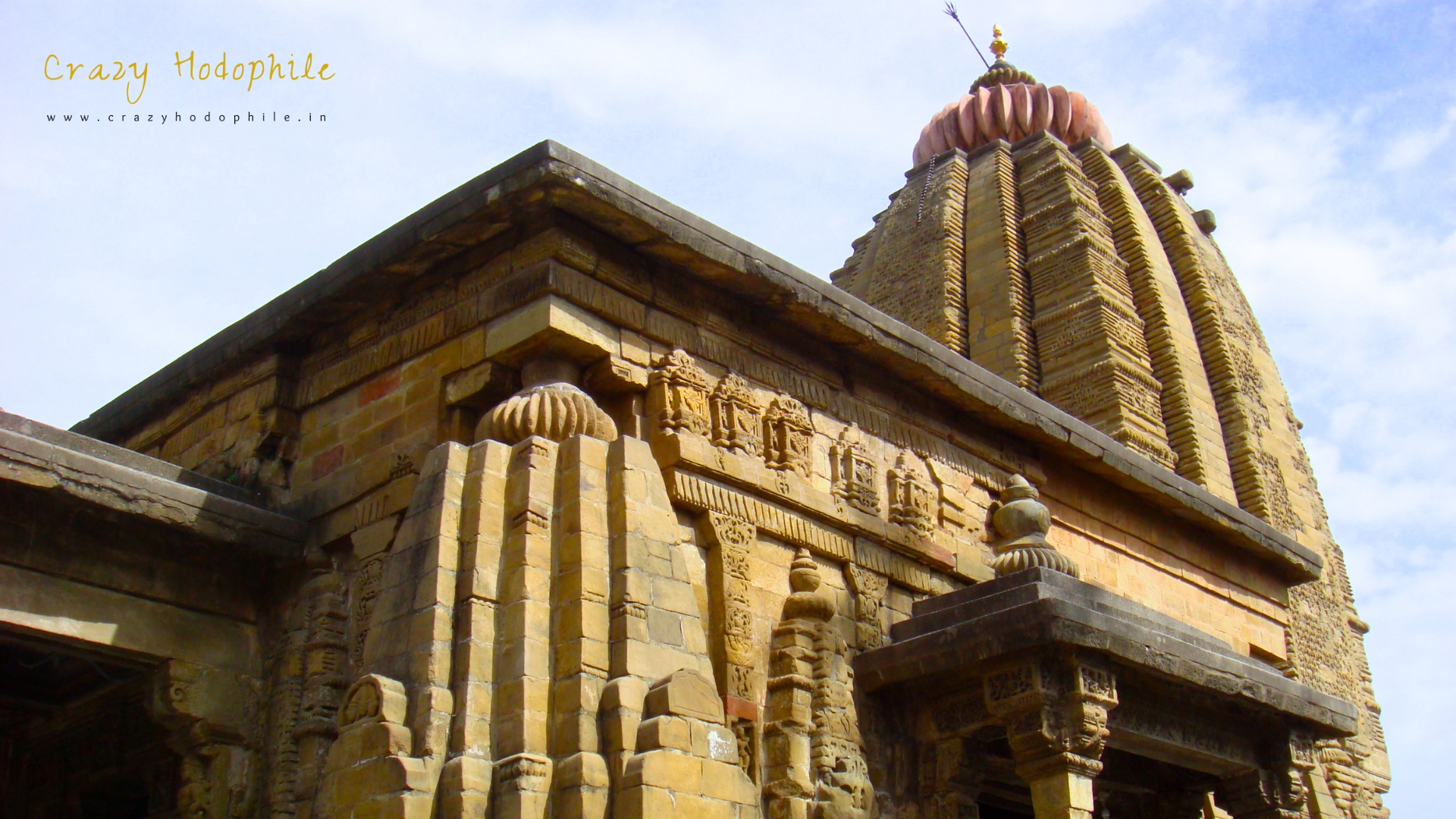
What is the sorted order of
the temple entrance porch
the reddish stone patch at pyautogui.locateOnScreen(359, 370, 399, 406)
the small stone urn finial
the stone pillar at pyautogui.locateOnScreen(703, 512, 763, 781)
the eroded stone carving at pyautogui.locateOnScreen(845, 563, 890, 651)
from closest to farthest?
1. the stone pillar at pyautogui.locateOnScreen(703, 512, 763, 781)
2. the temple entrance porch
3. the eroded stone carving at pyautogui.locateOnScreen(845, 563, 890, 651)
4. the reddish stone patch at pyautogui.locateOnScreen(359, 370, 399, 406)
5. the small stone urn finial

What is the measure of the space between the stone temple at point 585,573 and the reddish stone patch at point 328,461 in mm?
53

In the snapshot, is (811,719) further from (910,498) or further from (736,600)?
(910,498)

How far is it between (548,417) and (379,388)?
5.81 feet

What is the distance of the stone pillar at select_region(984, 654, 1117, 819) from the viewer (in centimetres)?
724

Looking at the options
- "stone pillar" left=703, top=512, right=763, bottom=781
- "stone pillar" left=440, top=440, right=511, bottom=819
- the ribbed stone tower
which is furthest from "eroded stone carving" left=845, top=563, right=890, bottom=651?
the ribbed stone tower

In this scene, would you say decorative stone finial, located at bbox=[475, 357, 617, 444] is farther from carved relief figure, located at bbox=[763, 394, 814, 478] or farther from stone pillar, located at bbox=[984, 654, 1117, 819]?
stone pillar, located at bbox=[984, 654, 1117, 819]

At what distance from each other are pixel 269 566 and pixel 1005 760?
14.7 feet

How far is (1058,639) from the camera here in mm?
7148

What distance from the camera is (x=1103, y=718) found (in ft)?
24.2

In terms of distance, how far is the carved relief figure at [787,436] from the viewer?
8.19m

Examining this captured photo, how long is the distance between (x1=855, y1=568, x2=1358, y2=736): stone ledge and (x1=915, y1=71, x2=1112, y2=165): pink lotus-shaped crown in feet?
45.6

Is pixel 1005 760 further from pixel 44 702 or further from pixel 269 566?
pixel 44 702

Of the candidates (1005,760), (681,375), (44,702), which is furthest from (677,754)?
(44,702)

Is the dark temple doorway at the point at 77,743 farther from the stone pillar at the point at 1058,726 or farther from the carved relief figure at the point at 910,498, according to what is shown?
the stone pillar at the point at 1058,726
